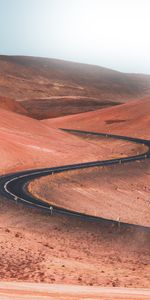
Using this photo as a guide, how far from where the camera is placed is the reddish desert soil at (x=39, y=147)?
80.4m

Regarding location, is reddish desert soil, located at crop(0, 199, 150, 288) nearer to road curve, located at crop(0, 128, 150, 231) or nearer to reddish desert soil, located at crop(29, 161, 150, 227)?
road curve, located at crop(0, 128, 150, 231)

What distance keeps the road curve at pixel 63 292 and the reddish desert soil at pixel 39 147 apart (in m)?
48.5

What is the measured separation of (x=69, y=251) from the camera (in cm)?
3161

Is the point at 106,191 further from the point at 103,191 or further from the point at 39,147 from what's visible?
the point at 39,147

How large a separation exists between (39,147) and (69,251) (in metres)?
60.5

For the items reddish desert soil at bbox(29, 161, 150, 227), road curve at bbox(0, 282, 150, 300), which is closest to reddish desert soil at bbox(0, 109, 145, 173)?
reddish desert soil at bbox(29, 161, 150, 227)

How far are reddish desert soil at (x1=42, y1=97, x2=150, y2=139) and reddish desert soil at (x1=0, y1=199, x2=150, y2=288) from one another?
298 feet

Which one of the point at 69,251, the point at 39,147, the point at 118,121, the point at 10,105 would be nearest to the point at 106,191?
the point at 69,251

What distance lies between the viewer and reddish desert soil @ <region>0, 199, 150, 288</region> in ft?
86.7

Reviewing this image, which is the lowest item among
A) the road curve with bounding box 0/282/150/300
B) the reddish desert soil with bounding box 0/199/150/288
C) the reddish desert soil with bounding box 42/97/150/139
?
the reddish desert soil with bounding box 0/199/150/288

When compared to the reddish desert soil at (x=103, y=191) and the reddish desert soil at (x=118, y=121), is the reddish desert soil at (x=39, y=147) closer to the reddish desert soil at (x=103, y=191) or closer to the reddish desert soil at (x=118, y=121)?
the reddish desert soil at (x=103, y=191)

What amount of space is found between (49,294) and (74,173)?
48.0 metres

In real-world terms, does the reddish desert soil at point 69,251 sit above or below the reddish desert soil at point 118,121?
below

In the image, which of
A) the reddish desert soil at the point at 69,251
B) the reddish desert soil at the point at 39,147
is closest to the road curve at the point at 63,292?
the reddish desert soil at the point at 69,251
